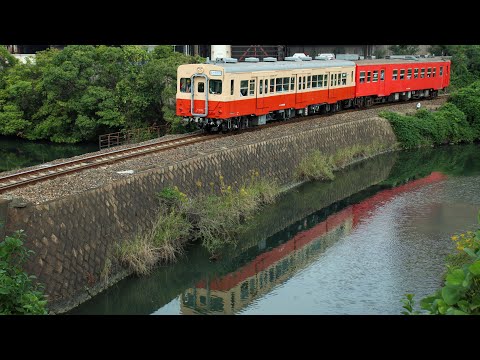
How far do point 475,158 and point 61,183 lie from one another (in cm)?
1760

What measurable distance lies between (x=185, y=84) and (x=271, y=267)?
7649mm

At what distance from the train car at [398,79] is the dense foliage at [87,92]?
742 cm

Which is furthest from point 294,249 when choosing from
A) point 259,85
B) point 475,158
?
point 475,158

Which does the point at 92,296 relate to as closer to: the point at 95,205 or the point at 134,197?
the point at 95,205

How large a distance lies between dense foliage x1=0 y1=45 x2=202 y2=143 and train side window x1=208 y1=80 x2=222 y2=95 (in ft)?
17.5

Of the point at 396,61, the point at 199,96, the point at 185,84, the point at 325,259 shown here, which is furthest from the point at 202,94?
the point at 396,61

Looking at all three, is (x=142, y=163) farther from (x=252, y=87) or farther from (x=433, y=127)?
(x=433, y=127)

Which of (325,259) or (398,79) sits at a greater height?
(398,79)

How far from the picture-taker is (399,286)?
10898 mm

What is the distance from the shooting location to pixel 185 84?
1816 cm

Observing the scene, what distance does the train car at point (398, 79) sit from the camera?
26.0 m

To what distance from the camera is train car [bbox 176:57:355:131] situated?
17.6 m

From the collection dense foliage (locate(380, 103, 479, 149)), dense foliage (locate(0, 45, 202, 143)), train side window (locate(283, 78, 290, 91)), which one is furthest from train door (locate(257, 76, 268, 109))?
dense foliage (locate(380, 103, 479, 149))

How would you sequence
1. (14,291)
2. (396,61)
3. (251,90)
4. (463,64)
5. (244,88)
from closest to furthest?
(14,291)
(244,88)
(251,90)
(396,61)
(463,64)
